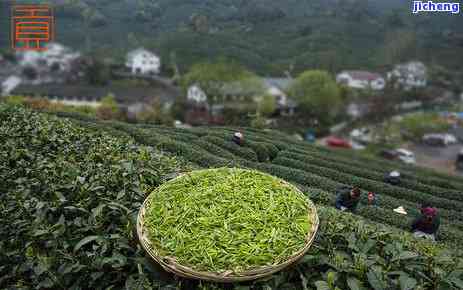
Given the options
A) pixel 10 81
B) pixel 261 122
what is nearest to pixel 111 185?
pixel 261 122

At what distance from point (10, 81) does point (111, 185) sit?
30755 millimetres

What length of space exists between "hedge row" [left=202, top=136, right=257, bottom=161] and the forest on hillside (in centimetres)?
2370

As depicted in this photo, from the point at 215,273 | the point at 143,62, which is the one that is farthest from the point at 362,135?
the point at 215,273

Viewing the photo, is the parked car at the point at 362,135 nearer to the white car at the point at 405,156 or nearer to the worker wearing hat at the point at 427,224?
the white car at the point at 405,156

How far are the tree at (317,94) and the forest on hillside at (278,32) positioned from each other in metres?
12.2

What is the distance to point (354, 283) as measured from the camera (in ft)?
8.81

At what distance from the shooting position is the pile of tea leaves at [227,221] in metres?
2.77

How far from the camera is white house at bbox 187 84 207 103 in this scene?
31.9 m

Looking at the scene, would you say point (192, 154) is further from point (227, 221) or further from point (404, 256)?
point (404, 256)

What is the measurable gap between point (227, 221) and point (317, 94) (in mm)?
30734

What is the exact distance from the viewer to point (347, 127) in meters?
34.3

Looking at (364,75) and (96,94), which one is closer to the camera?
(96,94)

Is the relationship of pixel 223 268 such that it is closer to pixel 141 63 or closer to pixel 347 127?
pixel 347 127

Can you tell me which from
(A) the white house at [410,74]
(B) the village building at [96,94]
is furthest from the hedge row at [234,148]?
(A) the white house at [410,74]
